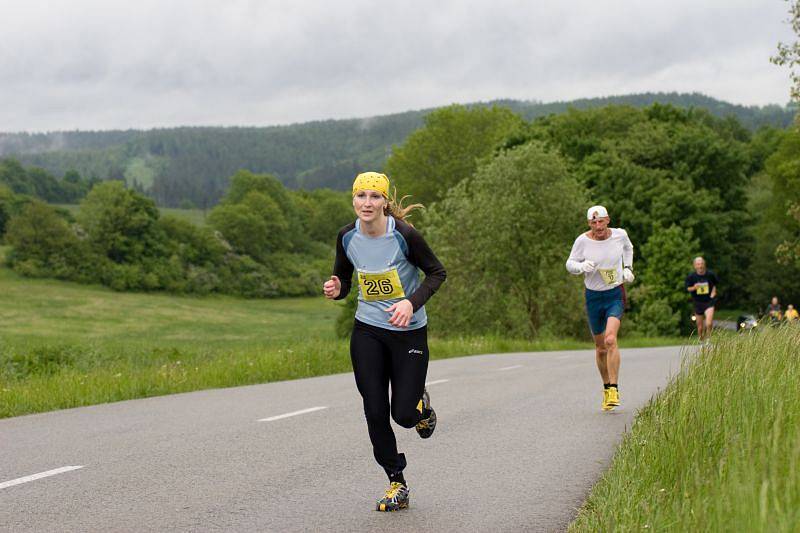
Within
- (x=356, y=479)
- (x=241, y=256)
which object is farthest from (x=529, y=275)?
(x=241, y=256)

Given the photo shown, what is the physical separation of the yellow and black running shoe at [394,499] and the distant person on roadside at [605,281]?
4.95m

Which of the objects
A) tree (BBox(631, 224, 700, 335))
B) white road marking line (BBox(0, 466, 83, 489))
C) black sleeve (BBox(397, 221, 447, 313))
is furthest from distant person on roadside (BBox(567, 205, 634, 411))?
tree (BBox(631, 224, 700, 335))

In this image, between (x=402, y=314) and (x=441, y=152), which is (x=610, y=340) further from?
(x=441, y=152)

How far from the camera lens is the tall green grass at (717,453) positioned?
11.6 ft

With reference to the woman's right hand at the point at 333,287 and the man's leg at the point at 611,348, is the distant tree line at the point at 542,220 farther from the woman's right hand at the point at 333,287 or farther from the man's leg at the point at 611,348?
the woman's right hand at the point at 333,287

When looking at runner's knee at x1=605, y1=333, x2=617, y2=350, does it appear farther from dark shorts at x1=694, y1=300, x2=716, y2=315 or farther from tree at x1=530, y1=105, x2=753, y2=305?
tree at x1=530, y1=105, x2=753, y2=305

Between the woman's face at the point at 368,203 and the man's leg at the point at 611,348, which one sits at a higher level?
the woman's face at the point at 368,203

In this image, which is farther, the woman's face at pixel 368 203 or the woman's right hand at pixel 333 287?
the woman's right hand at pixel 333 287

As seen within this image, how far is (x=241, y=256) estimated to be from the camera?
11075 cm

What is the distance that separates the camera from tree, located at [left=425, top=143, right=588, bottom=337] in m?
38.6

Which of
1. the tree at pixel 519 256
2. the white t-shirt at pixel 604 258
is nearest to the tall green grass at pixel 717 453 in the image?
the white t-shirt at pixel 604 258

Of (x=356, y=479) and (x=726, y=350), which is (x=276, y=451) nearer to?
A: (x=356, y=479)

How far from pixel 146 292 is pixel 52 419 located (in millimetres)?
90164

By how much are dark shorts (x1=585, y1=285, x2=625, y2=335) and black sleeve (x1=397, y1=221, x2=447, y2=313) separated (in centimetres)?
485
